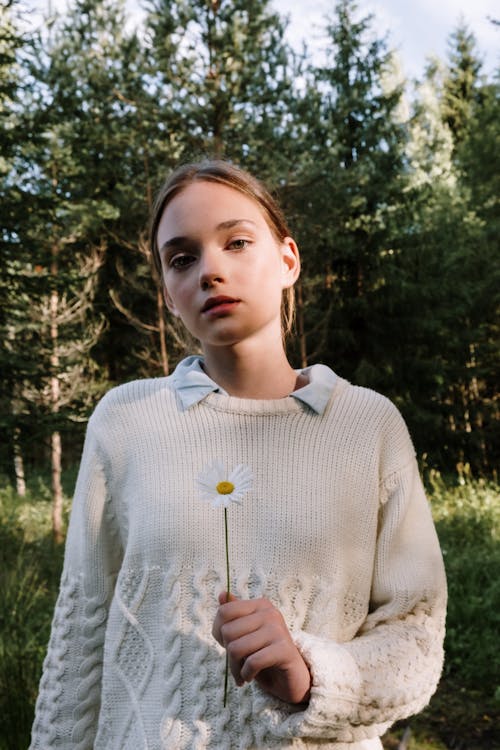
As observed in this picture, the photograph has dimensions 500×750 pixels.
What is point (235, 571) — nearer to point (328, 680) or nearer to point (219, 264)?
point (328, 680)

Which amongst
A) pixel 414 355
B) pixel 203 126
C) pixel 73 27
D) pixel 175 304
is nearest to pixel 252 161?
pixel 203 126

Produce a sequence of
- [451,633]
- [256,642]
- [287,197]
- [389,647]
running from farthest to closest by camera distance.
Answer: [287,197], [451,633], [389,647], [256,642]

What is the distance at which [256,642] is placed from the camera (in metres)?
0.88

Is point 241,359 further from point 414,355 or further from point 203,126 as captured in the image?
point 414,355

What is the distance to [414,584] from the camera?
3.75 feet

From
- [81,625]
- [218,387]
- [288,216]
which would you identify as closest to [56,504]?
[288,216]

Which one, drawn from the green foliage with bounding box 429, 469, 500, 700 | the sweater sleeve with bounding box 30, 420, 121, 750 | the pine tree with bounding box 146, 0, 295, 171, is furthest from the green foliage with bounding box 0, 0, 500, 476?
the sweater sleeve with bounding box 30, 420, 121, 750

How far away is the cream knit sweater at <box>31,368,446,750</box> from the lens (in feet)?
3.59

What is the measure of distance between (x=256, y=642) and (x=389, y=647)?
303 millimetres

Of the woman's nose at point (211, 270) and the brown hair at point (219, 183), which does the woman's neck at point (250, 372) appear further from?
the brown hair at point (219, 183)

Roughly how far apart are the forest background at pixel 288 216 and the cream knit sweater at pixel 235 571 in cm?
187

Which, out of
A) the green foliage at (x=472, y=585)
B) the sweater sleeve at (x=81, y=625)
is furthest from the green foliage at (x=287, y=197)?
the sweater sleeve at (x=81, y=625)

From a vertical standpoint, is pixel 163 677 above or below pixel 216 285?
below

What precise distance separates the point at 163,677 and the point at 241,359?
59cm
